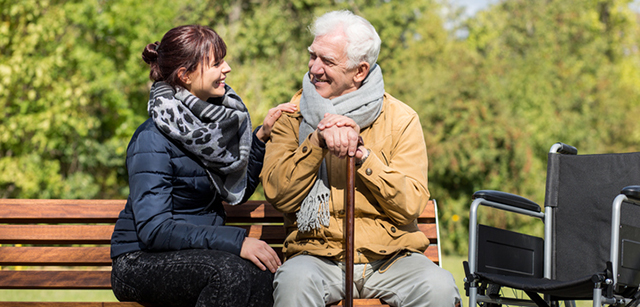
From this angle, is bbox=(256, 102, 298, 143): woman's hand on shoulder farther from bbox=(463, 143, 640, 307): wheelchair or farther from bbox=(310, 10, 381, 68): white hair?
bbox=(463, 143, 640, 307): wheelchair

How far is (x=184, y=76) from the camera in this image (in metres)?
2.44

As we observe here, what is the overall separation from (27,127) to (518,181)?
22.5 feet

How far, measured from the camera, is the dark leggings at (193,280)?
7.05 feet

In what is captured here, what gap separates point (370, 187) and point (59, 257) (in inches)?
64.0

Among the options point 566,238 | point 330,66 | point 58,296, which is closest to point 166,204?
point 330,66

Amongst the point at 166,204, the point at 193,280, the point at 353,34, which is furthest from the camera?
the point at 353,34

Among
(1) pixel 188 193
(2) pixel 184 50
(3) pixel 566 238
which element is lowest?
(3) pixel 566 238

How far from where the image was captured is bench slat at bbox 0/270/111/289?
2.81 metres

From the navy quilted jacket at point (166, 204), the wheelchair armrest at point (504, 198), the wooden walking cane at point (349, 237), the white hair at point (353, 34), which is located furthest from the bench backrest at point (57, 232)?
the white hair at point (353, 34)

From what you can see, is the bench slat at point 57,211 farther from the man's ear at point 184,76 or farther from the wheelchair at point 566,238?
the wheelchair at point 566,238

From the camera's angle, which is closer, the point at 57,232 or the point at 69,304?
the point at 69,304

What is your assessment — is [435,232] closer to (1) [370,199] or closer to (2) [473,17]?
(1) [370,199]

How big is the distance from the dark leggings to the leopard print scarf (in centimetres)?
37

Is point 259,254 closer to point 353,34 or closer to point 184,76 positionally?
point 184,76
